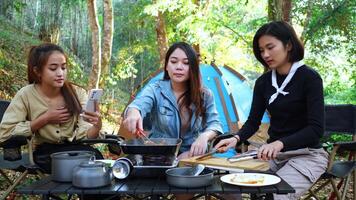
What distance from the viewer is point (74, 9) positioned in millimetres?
13242

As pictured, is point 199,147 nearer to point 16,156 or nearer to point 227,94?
point 16,156

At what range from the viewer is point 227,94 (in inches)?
214

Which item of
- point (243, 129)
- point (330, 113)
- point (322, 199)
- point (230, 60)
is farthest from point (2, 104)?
point (230, 60)

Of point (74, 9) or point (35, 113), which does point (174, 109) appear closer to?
point (35, 113)

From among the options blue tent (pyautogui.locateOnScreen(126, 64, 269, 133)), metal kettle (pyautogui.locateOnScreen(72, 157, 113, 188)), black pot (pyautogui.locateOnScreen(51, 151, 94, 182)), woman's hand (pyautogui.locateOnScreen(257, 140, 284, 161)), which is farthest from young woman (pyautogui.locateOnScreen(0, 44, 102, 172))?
blue tent (pyautogui.locateOnScreen(126, 64, 269, 133))

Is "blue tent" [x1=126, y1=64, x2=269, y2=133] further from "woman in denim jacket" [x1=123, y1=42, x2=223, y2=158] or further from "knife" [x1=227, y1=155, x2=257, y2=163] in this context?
"knife" [x1=227, y1=155, x2=257, y2=163]

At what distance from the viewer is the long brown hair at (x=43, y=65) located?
2.66 meters

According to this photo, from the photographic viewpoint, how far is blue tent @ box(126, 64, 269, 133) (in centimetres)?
533

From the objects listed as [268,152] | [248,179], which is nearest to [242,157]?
[268,152]

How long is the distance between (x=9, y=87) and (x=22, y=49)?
114 inches

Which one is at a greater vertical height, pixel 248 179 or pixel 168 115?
pixel 168 115

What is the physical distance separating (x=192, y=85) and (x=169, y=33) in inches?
313

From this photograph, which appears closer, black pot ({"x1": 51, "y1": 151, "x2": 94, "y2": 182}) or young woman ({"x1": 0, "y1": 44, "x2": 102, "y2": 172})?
black pot ({"x1": 51, "y1": 151, "x2": 94, "y2": 182})

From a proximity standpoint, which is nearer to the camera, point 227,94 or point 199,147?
point 199,147
